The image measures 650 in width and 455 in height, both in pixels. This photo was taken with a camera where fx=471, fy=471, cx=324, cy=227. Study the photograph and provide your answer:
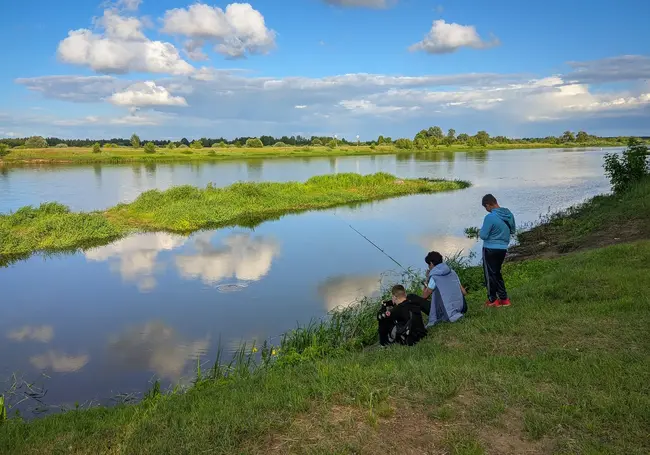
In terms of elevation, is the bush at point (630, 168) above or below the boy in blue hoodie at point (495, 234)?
above

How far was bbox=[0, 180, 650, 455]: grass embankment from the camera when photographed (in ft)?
13.0

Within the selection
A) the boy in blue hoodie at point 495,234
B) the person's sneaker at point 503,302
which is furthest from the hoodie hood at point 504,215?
the person's sneaker at point 503,302

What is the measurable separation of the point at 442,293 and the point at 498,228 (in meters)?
1.39

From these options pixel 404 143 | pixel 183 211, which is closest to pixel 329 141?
pixel 404 143

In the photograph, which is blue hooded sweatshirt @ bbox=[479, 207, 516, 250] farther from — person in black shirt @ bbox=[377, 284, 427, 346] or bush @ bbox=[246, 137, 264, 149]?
bush @ bbox=[246, 137, 264, 149]

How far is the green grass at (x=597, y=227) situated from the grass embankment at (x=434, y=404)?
785 centimetres

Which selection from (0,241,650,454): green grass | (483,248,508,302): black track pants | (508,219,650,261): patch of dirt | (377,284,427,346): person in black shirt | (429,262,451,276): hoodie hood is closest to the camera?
(0,241,650,454): green grass

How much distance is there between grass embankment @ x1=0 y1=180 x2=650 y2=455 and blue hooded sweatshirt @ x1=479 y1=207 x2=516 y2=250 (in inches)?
49.1

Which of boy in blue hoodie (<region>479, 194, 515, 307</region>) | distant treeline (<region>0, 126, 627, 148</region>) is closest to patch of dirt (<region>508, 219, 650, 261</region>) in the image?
boy in blue hoodie (<region>479, 194, 515, 307</region>)

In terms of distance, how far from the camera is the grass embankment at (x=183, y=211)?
62.6 feet

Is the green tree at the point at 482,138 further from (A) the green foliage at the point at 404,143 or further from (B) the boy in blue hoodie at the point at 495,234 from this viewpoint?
(B) the boy in blue hoodie at the point at 495,234

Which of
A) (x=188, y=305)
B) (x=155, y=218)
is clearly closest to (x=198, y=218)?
(x=155, y=218)

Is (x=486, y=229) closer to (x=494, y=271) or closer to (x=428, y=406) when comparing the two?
(x=494, y=271)

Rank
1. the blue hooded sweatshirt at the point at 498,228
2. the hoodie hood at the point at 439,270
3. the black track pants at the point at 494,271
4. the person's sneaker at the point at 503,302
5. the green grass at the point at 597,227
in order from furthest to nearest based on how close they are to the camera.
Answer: the green grass at the point at 597,227, the person's sneaker at the point at 503,302, the black track pants at the point at 494,271, the blue hooded sweatshirt at the point at 498,228, the hoodie hood at the point at 439,270
